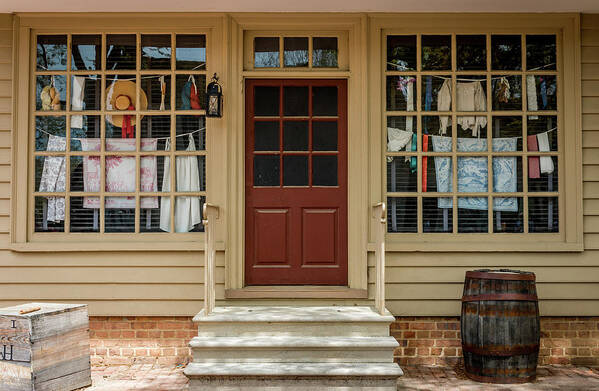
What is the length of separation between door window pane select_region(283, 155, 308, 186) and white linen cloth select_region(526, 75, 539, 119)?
1963mm

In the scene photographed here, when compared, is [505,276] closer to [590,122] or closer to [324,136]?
[590,122]

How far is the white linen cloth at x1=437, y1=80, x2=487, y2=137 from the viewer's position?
5.35 metres

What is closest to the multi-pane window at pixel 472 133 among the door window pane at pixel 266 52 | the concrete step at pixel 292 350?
the door window pane at pixel 266 52

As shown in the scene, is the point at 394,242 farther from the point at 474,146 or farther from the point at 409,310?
the point at 474,146

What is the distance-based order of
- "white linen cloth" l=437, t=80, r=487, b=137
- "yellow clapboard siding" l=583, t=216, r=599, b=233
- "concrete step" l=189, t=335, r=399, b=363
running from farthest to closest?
"white linen cloth" l=437, t=80, r=487, b=137
"yellow clapboard siding" l=583, t=216, r=599, b=233
"concrete step" l=189, t=335, r=399, b=363

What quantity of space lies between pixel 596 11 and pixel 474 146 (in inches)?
59.2

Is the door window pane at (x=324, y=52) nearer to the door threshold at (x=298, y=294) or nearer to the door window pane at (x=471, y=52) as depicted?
the door window pane at (x=471, y=52)

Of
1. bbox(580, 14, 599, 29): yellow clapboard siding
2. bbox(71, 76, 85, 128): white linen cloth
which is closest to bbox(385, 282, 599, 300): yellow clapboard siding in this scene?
bbox(580, 14, 599, 29): yellow clapboard siding

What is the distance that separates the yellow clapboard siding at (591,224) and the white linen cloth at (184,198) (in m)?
3.25

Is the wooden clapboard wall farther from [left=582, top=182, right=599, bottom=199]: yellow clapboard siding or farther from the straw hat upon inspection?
the straw hat

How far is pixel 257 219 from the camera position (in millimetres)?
5340

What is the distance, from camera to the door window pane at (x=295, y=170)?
5.36 m

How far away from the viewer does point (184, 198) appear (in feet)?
17.5

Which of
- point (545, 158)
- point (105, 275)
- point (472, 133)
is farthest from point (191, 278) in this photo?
point (545, 158)
